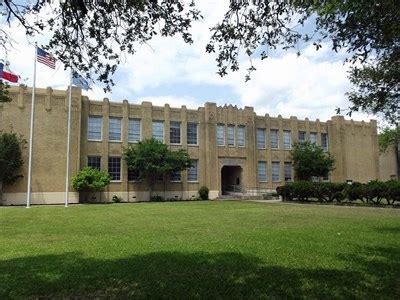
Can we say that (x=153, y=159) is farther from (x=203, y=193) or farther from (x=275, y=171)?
(x=275, y=171)

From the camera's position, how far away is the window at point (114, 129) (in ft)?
Result: 139

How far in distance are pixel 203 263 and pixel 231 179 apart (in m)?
42.8

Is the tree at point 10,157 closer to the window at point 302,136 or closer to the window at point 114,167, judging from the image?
the window at point 114,167

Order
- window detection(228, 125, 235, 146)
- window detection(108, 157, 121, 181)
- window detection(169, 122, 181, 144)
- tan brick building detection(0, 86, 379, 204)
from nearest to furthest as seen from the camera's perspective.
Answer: tan brick building detection(0, 86, 379, 204) < window detection(108, 157, 121, 181) < window detection(169, 122, 181, 144) < window detection(228, 125, 235, 146)

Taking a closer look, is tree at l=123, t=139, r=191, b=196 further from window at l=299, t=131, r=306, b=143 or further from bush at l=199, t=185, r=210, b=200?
window at l=299, t=131, r=306, b=143

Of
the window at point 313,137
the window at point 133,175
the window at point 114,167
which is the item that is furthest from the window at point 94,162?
the window at point 313,137

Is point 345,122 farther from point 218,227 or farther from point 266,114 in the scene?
point 218,227

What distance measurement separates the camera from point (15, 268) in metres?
8.30

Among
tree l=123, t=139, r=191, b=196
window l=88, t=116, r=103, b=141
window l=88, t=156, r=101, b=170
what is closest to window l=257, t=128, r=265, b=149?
tree l=123, t=139, r=191, b=196

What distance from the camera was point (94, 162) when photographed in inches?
1630

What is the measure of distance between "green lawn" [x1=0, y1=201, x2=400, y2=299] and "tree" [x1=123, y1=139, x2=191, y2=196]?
26119mm

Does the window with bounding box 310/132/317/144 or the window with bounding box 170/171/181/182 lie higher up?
the window with bounding box 310/132/317/144

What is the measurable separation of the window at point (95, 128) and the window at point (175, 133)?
7.65m

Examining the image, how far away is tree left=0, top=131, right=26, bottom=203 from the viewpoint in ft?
115
